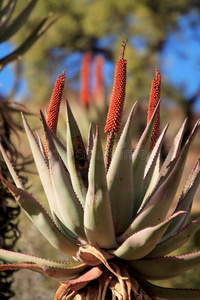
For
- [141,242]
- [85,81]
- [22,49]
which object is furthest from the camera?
[85,81]

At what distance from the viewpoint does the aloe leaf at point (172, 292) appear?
198cm

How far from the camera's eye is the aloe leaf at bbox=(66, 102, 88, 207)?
203 cm

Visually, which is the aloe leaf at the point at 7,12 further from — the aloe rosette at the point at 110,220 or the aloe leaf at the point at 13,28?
the aloe rosette at the point at 110,220

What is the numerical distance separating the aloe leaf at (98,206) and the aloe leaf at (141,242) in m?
0.08

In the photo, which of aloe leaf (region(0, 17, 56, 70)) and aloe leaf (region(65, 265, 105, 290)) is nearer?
aloe leaf (region(65, 265, 105, 290))

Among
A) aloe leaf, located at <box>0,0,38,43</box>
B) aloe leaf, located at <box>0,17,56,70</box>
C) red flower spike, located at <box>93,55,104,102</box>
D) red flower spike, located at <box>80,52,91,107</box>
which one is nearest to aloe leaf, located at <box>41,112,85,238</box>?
aloe leaf, located at <box>0,17,56,70</box>

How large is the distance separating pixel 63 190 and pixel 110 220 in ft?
0.79

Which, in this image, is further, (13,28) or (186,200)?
(13,28)

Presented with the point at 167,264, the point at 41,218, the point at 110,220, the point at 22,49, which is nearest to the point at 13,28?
the point at 22,49

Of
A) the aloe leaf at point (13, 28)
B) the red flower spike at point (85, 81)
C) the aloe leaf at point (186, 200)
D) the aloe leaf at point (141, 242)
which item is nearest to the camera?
the aloe leaf at point (141, 242)

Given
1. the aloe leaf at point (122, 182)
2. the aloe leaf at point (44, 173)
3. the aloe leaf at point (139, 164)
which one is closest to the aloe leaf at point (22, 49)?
the aloe leaf at point (44, 173)

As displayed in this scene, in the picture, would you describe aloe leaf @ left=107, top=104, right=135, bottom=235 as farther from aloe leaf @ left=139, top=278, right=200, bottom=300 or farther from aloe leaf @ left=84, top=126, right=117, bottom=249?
aloe leaf @ left=139, top=278, right=200, bottom=300

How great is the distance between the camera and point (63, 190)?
6.38ft

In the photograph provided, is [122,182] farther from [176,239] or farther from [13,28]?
[13,28]
